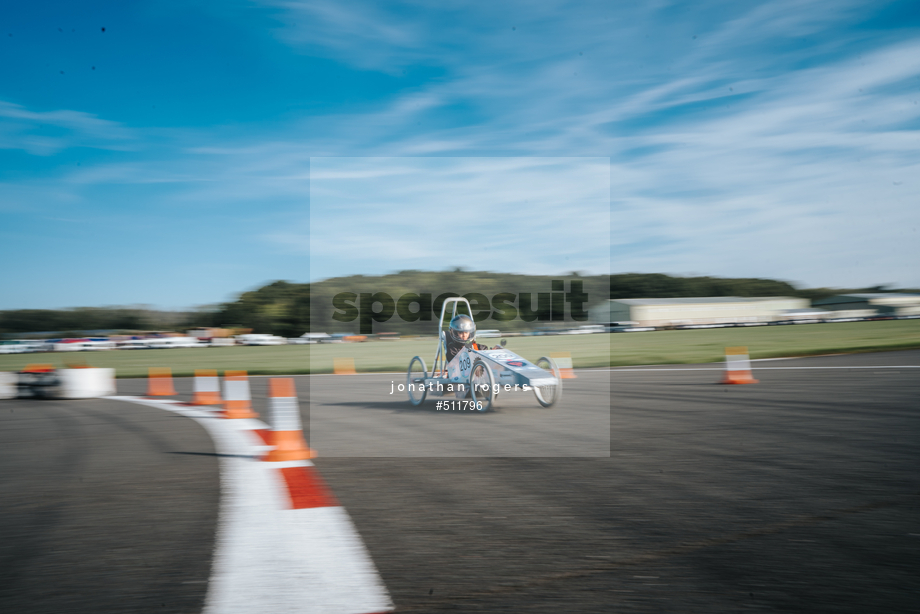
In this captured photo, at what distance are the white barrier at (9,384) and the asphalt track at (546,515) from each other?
11.0 metres

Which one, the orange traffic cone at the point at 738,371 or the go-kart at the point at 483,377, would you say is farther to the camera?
the orange traffic cone at the point at 738,371

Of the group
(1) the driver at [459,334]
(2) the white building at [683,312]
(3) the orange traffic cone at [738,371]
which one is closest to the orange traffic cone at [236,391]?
(1) the driver at [459,334]

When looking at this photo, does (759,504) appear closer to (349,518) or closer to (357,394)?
(349,518)

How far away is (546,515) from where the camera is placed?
4387 mm

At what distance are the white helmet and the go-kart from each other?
23 centimetres

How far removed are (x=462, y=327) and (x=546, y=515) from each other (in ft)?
24.5

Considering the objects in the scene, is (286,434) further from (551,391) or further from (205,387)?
(205,387)

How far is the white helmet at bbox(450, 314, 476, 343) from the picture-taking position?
1173cm

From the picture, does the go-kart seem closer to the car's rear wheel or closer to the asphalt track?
the car's rear wheel

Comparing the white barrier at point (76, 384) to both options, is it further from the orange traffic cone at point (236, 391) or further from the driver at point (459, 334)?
the driver at point (459, 334)

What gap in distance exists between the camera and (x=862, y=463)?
584 centimetres

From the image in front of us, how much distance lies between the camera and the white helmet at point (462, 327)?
1173cm

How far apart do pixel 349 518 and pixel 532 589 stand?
1.81 metres

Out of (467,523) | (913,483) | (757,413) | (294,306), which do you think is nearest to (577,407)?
(757,413)
